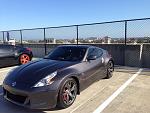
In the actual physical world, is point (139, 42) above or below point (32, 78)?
above

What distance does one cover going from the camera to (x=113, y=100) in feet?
17.9

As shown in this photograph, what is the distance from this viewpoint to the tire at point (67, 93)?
4778 mm

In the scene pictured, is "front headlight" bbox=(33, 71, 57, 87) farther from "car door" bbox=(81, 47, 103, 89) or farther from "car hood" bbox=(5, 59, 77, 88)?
"car door" bbox=(81, 47, 103, 89)

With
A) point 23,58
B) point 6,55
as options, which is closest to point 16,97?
point 6,55

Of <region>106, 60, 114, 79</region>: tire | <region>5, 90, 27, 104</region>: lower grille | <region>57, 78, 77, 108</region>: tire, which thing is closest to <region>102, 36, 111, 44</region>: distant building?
<region>106, 60, 114, 79</region>: tire

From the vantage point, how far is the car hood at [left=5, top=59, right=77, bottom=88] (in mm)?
4711

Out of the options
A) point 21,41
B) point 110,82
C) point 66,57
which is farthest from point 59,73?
point 21,41

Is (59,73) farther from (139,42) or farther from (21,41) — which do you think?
(21,41)

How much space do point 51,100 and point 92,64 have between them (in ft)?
6.71

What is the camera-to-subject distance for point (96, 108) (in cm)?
493

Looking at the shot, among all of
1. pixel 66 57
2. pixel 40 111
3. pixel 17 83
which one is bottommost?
pixel 40 111

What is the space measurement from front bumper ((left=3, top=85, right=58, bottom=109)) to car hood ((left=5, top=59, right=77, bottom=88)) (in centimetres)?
18

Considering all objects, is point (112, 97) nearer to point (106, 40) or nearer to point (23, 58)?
point (106, 40)

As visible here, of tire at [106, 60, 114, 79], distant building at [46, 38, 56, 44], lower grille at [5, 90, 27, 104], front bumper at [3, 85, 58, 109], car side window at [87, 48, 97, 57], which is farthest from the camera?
distant building at [46, 38, 56, 44]
